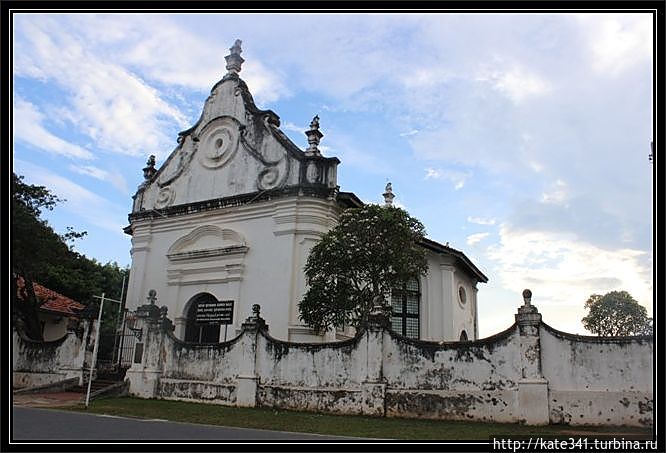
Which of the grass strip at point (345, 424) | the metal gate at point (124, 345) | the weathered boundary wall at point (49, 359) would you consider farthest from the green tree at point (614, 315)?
the weathered boundary wall at point (49, 359)

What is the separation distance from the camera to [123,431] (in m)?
9.26

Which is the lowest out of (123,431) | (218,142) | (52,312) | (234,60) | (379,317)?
(123,431)

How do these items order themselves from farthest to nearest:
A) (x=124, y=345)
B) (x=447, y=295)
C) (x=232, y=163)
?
(x=447, y=295) < (x=232, y=163) < (x=124, y=345)

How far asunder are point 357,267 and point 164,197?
1082 centimetres

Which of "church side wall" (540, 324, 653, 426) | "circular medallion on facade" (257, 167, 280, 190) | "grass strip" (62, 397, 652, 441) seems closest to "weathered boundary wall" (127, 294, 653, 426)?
"church side wall" (540, 324, 653, 426)

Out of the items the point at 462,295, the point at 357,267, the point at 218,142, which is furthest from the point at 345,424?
the point at 462,295

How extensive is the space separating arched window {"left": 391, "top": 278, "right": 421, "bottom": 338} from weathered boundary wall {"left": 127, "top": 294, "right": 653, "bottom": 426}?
805 cm

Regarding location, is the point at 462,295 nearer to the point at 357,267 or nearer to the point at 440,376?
the point at 357,267

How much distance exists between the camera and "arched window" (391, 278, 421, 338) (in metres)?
22.1

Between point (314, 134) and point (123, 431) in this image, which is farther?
point (314, 134)

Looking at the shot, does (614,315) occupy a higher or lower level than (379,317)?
higher

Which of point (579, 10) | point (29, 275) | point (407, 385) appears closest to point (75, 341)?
point (29, 275)

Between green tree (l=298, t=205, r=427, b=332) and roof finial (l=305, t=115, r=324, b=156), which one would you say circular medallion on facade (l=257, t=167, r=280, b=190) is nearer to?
roof finial (l=305, t=115, r=324, b=156)

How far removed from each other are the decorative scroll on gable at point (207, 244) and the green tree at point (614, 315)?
1014 inches
